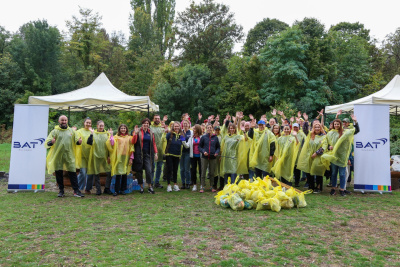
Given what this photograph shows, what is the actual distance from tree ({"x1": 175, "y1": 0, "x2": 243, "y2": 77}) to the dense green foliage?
9cm

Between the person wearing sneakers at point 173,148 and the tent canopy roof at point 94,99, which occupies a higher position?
the tent canopy roof at point 94,99

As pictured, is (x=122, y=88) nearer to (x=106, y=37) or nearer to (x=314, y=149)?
(x=106, y=37)

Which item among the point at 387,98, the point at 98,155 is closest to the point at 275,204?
the point at 98,155

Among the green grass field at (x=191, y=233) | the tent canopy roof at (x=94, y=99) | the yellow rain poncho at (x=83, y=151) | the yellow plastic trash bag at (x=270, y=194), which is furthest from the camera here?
the tent canopy roof at (x=94, y=99)

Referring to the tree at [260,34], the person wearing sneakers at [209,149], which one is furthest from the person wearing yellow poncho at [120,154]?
the tree at [260,34]

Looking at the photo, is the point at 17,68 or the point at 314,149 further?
the point at 17,68

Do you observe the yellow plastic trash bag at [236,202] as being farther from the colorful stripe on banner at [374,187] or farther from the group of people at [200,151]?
the colorful stripe on banner at [374,187]

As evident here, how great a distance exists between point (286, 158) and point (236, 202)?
275 cm

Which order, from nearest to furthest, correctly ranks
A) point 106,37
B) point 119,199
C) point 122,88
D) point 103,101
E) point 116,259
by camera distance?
point 116,259, point 119,199, point 103,101, point 122,88, point 106,37

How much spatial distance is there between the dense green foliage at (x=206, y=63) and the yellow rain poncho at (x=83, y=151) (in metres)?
15.5

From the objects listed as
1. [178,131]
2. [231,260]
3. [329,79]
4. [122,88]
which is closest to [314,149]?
[178,131]

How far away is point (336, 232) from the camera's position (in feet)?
16.7

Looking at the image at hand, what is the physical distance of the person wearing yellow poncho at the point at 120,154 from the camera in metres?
8.12

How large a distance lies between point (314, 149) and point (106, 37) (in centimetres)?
4447
